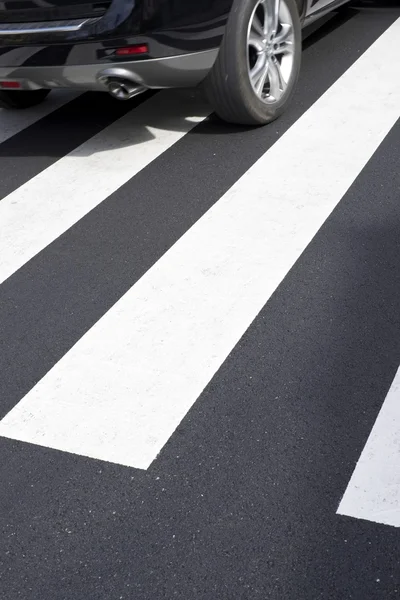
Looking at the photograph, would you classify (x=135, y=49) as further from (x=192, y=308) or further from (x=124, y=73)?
(x=192, y=308)

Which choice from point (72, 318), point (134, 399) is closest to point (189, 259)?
point (72, 318)

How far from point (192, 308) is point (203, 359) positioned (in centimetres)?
36

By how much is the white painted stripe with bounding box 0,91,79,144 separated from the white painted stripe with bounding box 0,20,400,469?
1.59m

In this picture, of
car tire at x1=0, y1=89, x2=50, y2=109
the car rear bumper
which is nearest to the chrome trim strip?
the car rear bumper

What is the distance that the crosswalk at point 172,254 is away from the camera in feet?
11.0

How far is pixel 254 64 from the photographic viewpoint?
218 inches

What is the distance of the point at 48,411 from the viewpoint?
3.42m

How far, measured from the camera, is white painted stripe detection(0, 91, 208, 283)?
4.66 metres

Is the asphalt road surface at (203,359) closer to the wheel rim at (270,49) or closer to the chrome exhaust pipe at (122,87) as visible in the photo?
the wheel rim at (270,49)

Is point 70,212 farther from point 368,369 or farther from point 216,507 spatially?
point 216,507

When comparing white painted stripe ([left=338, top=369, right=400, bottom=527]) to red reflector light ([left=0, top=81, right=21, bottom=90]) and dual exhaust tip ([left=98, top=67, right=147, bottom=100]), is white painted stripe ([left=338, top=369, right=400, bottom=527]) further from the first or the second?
red reflector light ([left=0, top=81, right=21, bottom=90])

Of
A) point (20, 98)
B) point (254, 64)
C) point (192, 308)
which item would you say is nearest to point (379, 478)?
point (192, 308)

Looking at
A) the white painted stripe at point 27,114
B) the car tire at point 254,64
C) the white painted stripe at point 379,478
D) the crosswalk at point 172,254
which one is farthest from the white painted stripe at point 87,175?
the white painted stripe at point 379,478

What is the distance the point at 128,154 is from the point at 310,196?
118cm
